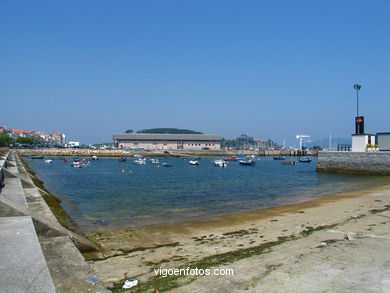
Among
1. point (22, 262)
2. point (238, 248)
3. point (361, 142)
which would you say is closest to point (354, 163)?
point (361, 142)

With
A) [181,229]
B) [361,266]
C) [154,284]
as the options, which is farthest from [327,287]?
[181,229]

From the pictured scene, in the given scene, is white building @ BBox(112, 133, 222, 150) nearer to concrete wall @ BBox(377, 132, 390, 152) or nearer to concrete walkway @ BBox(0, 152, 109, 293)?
concrete wall @ BBox(377, 132, 390, 152)

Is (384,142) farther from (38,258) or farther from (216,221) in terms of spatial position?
(38,258)

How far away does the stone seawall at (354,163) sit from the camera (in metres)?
40.0

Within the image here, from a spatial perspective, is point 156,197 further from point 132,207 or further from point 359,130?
point 359,130

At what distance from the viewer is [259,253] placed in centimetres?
926

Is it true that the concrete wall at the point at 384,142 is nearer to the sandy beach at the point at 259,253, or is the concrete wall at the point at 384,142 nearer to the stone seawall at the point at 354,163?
the stone seawall at the point at 354,163

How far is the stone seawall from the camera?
1576 inches

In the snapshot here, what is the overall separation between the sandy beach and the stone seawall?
27497 millimetres

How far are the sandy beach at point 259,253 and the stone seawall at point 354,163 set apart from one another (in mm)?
27497

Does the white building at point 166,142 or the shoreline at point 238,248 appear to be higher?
the white building at point 166,142

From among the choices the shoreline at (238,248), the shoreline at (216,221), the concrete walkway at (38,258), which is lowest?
the shoreline at (216,221)

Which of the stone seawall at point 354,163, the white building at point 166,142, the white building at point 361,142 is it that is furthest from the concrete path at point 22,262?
the white building at point 166,142

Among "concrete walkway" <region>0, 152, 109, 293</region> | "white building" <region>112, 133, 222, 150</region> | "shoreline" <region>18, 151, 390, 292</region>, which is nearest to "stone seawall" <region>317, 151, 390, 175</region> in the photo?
"shoreline" <region>18, 151, 390, 292</region>
